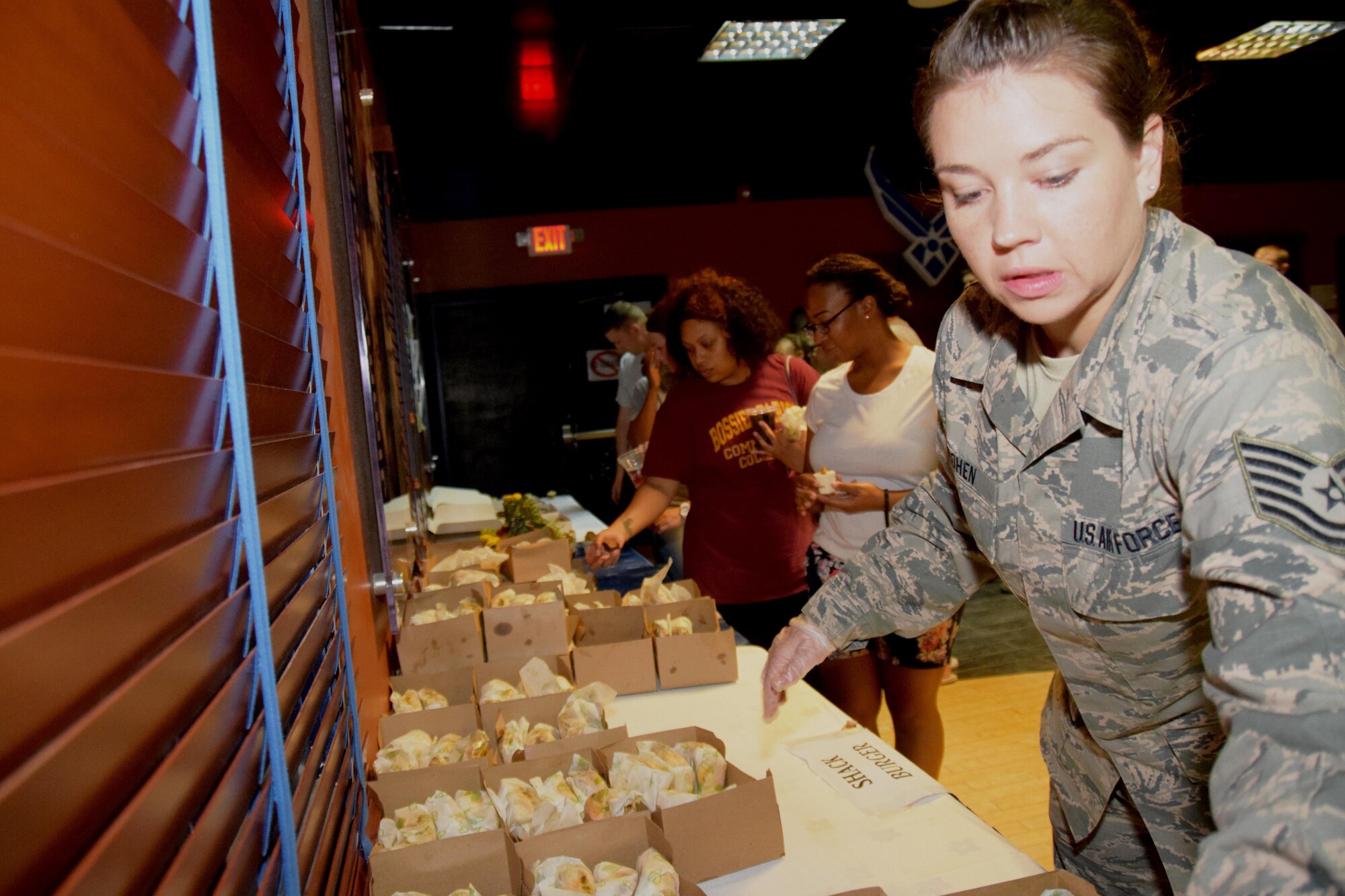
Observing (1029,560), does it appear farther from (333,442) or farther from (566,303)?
(566,303)

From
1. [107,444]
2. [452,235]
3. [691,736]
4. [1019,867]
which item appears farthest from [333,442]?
[452,235]

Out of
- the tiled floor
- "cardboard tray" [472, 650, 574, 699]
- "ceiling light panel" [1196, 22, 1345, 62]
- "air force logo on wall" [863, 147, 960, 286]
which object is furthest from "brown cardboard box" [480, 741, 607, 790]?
"air force logo on wall" [863, 147, 960, 286]

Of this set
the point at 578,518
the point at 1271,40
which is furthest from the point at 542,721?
the point at 1271,40

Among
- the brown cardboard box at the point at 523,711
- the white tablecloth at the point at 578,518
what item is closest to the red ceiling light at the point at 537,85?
the white tablecloth at the point at 578,518

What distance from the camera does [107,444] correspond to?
448mm

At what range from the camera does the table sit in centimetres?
110

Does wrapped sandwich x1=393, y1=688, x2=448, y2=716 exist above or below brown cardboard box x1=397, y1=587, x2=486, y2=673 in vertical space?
below

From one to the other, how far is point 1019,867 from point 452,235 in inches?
294

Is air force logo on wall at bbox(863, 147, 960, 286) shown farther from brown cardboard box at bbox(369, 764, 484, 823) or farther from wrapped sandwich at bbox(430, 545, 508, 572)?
brown cardboard box at bbox(369, 764, 484, 823)

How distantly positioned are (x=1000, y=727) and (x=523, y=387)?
5.60m

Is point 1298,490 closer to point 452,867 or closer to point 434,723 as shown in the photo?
point 452,867

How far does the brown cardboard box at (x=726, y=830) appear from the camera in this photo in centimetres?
109

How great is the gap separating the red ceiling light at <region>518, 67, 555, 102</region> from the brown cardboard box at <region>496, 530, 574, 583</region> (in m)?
4.09

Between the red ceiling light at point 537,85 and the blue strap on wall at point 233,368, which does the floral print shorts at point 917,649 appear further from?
the red ceiling light at point 537,85
